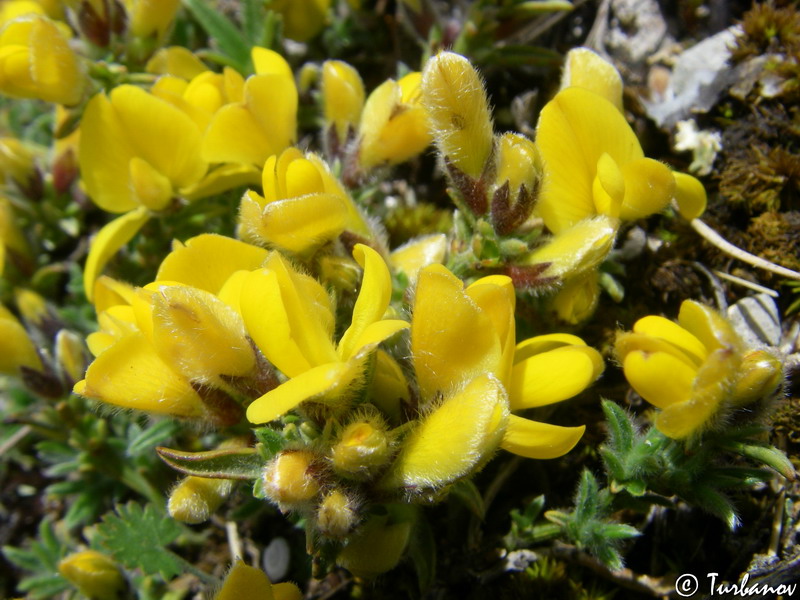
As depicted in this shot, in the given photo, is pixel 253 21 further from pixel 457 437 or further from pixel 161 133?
pixel 457 437

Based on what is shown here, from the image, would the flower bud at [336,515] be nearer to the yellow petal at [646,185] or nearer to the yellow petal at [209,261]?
the yellow petal at [209,261]

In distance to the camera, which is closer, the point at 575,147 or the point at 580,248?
the point at 580,248

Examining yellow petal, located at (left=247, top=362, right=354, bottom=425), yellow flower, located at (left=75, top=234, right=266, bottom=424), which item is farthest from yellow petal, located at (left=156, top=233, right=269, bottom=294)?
yellow petal, located at (left=247, top=362, right=354, bottom=425)

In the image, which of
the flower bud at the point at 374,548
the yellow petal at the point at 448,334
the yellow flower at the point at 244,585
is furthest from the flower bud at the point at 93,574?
the yellow petal at the point at 448,334

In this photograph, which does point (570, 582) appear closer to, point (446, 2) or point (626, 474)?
point (626, 474)

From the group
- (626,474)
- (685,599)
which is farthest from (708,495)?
(685,599)

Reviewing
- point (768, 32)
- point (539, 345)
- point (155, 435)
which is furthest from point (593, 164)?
point (155, 435)

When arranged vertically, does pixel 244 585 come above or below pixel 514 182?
below
